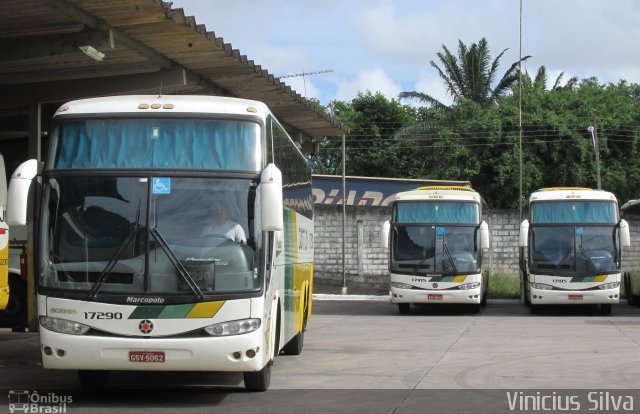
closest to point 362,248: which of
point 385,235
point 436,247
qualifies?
point 385,235

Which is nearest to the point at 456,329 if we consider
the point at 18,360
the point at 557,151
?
the point at 18,360

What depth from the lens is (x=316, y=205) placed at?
3466cm

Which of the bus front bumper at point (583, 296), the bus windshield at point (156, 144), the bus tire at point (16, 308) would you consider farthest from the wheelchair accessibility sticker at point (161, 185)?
the bus front bumper at point (583, 296)

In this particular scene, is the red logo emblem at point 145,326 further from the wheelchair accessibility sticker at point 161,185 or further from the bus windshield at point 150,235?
the wheelchair accessibility sticker at point 161,185

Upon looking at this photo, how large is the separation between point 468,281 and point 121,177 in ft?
49.8

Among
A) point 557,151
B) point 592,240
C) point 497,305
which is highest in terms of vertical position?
point 557,151

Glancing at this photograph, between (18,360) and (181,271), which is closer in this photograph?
(181,271)

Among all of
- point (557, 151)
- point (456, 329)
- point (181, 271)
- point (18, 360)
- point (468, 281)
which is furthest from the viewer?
point (557, 151)

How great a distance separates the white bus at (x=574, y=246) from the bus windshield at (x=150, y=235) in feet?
50.2

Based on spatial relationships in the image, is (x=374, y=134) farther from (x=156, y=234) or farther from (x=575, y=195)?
(x=156, y=234)

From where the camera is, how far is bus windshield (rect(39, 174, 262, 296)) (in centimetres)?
954

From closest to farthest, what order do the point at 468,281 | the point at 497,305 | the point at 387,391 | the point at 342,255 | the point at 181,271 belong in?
the point at 181,271 → the point at 387,391 → the point at 468,281 → the point at 497,305 → the point at 342,255

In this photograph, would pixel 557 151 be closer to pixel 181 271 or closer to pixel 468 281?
pixel 468 281

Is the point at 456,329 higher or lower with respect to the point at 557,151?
lower
